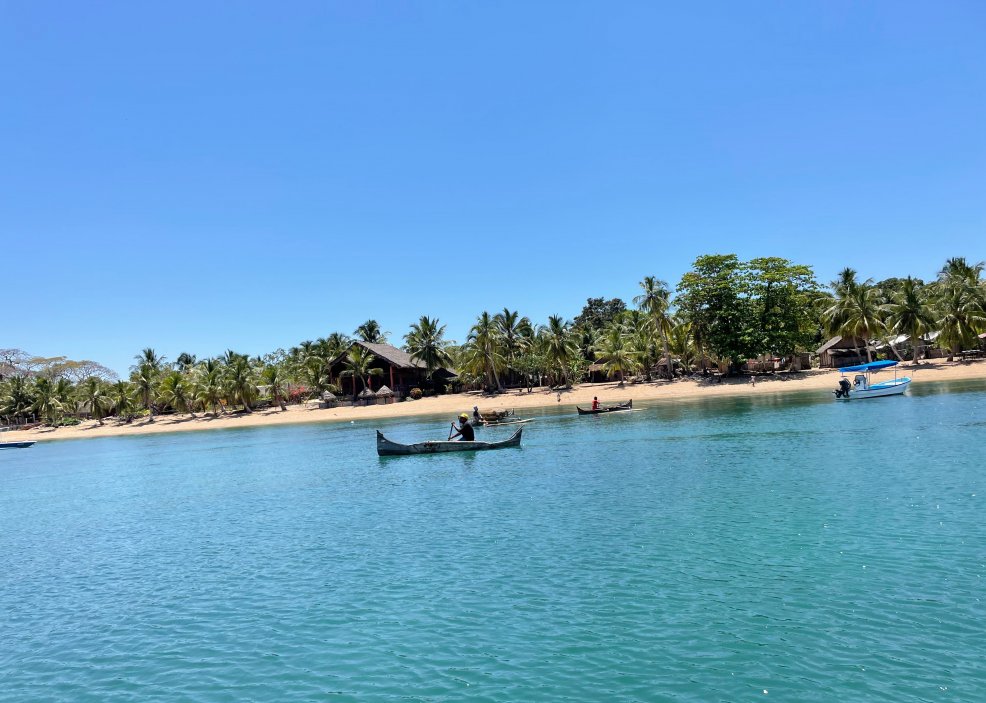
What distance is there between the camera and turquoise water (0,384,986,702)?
8.47 metres

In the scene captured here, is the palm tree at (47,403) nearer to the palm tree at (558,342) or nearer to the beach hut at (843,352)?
the palm tree at (558,342)

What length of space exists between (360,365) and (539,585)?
70.2m

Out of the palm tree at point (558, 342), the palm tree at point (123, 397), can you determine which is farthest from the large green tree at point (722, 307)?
the palm tree at point (123, 397)

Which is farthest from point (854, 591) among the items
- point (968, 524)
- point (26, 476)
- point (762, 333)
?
point (762, 333)

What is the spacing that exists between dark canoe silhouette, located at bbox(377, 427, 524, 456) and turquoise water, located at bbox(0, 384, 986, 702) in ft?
22.0

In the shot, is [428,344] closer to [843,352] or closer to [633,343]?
[633,343]

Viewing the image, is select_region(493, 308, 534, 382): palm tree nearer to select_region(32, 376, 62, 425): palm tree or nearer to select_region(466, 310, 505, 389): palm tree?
select_region(466, 310, 505, 389): palm tree

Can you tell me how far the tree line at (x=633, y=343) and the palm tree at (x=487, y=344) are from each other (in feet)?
0.46

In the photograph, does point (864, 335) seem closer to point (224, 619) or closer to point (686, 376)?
point (686, 376)

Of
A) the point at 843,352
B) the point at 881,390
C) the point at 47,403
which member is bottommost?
the point at 881,390

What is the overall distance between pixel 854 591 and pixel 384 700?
25.2ft

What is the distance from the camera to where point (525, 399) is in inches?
2953

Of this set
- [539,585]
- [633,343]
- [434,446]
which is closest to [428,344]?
[633,343]

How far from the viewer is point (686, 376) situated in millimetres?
74500
